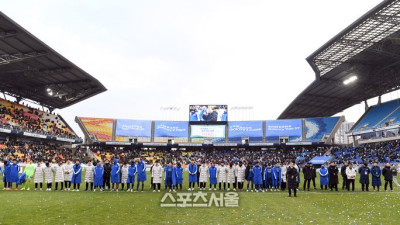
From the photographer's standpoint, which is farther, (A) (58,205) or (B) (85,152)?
(B) (85,152)

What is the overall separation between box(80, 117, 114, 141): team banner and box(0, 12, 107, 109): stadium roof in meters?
6.76

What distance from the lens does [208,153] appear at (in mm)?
67938

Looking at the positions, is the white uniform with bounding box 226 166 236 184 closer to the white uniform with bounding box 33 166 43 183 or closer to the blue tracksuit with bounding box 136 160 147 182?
the blue tracksuit with bounding box 136 160 147 182

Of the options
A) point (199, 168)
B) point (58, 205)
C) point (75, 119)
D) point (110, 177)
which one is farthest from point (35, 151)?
point (58, 205)

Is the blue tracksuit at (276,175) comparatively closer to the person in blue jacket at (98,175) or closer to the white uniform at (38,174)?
the person in blue jacket at (98,175)

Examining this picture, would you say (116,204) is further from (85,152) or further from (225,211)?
(85,152)

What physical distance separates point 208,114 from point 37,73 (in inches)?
1439

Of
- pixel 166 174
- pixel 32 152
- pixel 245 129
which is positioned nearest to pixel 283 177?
pixel 166 174

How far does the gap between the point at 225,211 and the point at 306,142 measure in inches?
2205

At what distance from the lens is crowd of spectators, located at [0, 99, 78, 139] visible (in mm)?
47875

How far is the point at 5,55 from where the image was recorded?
35.4 meters

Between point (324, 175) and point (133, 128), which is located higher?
point (133, 128)

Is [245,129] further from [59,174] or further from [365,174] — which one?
[59,174]

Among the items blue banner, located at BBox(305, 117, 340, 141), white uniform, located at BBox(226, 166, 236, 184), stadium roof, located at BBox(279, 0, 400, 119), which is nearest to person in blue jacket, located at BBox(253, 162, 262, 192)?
white uniform, located at BBox(226, 166, 236, 184)
